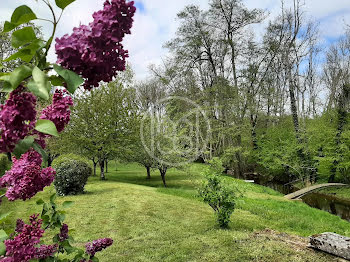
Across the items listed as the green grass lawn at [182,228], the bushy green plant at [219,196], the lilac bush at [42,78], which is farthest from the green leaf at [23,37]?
the bushy green plant at [219,196]

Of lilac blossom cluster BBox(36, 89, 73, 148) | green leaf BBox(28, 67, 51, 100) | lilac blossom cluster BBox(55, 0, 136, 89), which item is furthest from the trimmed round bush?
green leaf BBox(28, 67, 51, 100)

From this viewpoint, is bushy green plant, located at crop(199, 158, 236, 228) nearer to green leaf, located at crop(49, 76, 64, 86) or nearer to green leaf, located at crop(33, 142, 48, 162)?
green leaf, located at crop(33, 142, 48, 162)

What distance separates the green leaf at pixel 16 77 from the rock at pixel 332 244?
220 inches

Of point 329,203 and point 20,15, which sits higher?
point 20,15

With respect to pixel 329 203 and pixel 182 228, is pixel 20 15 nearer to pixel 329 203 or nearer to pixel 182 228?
pixel 182 228

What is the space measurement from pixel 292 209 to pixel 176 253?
733 cm

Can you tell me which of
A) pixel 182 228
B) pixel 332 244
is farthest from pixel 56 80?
pixel 182 228

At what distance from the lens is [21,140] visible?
936mm

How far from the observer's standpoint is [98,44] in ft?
3.34

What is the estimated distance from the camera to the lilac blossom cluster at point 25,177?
1.28 metres

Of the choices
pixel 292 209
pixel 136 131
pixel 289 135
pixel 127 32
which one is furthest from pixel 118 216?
pixel 289 135

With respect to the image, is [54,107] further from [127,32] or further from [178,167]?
[178,167]

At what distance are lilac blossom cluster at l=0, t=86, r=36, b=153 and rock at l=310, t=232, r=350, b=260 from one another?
5.50 metres

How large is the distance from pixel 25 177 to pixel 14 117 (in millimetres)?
479
